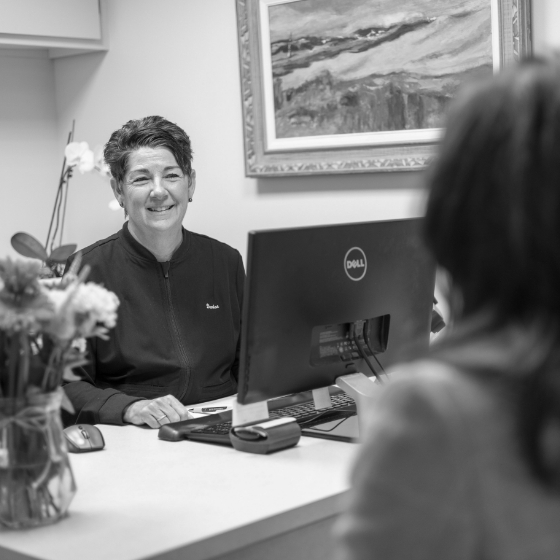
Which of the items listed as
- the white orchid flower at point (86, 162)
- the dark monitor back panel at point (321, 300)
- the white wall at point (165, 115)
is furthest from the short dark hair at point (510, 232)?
the white orchid flower at point (86, 162)

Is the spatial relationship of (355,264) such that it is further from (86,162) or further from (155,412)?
(86,162)

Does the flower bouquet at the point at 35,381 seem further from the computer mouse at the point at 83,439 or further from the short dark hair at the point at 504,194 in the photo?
the short dark hair at the point at 504,194

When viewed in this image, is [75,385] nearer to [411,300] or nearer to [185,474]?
[185,474]

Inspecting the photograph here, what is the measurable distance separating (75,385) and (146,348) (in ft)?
0.87

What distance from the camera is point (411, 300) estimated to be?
190 centimetres

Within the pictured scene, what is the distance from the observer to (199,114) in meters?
3.50

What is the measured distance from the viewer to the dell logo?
1723mm

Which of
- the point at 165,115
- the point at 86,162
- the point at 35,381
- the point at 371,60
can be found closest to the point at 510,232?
the point at 35,381

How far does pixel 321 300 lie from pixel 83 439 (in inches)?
21.5

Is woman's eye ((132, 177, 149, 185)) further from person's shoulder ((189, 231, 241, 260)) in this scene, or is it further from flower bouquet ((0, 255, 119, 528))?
flower bouquet ((0, 255, 119, 528))

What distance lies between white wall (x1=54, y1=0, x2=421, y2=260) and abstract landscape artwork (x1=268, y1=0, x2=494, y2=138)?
22 centimetres

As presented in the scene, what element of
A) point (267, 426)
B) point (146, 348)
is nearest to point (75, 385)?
point (146, 348)

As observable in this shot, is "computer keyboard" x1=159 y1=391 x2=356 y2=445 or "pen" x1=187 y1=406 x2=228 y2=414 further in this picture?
"pen" x1=187 y1=406 x2=228 y2=414

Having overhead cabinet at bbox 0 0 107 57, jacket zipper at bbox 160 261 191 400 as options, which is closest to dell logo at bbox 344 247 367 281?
jacket zipper at bbox 160 261 191 400
